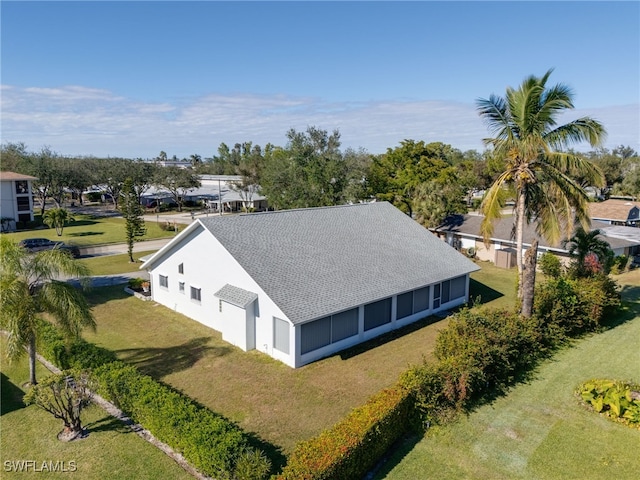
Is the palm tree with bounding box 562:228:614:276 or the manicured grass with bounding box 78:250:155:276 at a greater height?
the palm tree with bounding box 562:228:614:276

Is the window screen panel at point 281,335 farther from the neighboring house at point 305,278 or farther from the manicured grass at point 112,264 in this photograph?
the manicured grass at point 112,264

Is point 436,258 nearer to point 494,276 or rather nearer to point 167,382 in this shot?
point 494,276

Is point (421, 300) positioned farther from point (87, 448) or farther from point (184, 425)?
point (87, 448)

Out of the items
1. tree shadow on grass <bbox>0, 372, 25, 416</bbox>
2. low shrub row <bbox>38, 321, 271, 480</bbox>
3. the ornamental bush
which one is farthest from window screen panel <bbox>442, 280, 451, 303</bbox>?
tree shadow on grass <bbox>0, 372, 25, 416</bbox>

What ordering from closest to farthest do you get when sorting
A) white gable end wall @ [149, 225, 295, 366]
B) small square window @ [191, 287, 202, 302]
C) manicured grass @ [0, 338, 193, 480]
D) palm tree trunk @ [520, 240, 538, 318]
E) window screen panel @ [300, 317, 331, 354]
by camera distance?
1. manicured grass @ [0, 338, 193, 480]
2. window screen panel @ [300, 317, 331, 354]
3. white gable end wall @ [149, 225, 295, 366]
4. palm tree trunk @ [520, 240, 538, 318]
5. small square window @ [191, 287, 202, 302]

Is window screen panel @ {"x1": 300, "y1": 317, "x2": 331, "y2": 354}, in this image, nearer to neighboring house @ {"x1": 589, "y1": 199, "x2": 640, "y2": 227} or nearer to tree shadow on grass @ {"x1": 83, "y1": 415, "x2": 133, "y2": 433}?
tree shadow on grass @ {"x1": 83, "y1": 415, "x2": 133, "y2": 433}

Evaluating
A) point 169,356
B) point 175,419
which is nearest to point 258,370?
point 169,356
